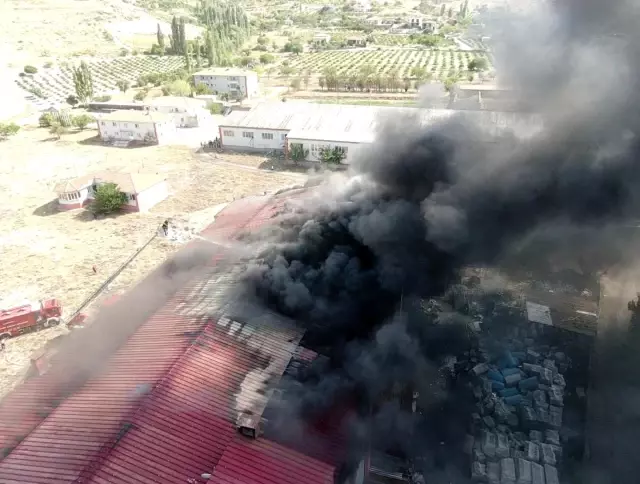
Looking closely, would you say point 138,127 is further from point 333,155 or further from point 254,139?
point 333,155

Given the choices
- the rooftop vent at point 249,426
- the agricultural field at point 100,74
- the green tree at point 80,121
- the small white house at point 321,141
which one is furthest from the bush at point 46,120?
the rooftop vent at point 249,426

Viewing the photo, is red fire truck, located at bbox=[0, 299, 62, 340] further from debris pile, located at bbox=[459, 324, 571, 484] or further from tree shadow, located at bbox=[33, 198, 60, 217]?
debris pile, located at bbox=[459, 324, 571, 484]

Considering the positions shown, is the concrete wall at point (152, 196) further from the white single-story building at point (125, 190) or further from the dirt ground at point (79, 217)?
the dirt ground at point (79, 217)

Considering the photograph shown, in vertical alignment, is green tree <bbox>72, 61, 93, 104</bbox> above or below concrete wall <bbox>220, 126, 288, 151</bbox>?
above

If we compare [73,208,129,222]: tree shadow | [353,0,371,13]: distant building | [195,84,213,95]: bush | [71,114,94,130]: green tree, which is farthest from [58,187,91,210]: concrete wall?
[353,0,371,13]: distant building

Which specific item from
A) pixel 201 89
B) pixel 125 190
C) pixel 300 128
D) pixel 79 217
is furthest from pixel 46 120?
pixel 300 128

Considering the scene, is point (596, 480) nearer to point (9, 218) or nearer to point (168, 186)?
point (168, 186)
